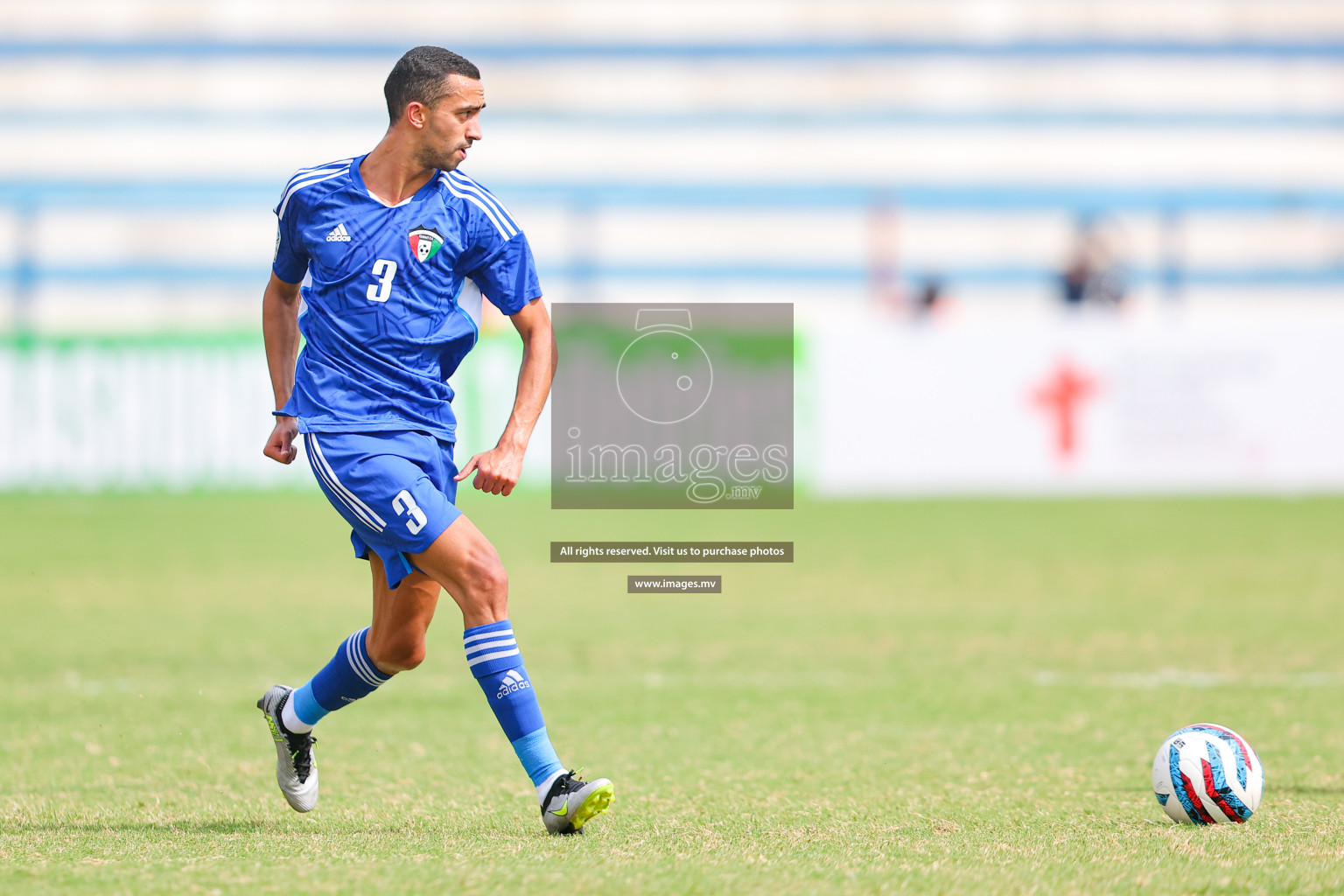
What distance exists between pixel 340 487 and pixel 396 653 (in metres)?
0.57

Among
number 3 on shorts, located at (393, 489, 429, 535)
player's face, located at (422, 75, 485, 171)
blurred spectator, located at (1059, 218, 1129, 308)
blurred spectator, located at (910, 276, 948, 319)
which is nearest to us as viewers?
number 3 on shorts, located at (393, 489, 429, 535)

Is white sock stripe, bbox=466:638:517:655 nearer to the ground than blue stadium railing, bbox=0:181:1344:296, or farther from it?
nearer to the ground

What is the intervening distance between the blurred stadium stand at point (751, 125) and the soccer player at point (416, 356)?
19.1m

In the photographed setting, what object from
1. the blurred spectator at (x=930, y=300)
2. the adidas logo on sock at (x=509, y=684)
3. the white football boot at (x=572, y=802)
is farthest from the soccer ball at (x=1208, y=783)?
the blurred spectator at (x=930, y=300)

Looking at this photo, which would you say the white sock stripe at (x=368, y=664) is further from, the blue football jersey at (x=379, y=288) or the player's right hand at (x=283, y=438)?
the blue football jersey at (x=379, y=288)

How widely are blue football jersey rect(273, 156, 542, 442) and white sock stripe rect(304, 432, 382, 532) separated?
1.9 inches

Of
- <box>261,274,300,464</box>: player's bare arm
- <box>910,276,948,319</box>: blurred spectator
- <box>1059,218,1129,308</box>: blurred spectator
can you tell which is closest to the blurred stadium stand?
<box>910,276,948,319</box>: blurred spectator

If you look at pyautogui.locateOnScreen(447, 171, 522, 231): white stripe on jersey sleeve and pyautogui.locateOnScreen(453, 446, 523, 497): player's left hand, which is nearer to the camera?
pyautogui.locateOnScreen(453, 446, 523, 497): player's left hand

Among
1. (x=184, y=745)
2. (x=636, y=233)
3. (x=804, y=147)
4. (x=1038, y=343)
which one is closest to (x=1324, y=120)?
(x=804, y=147)

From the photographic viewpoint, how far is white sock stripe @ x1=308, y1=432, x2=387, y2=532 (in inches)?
170

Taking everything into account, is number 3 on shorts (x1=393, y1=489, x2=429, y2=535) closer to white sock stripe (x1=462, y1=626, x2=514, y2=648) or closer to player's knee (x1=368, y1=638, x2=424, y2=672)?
white sock stripe (x1=462, y1=626, x2=514, y2=648)

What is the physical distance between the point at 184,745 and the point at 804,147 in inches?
879

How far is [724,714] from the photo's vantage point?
6.58m

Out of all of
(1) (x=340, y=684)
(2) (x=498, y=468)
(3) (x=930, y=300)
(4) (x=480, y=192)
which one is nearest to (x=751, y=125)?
(3) (x=930, y=300)
